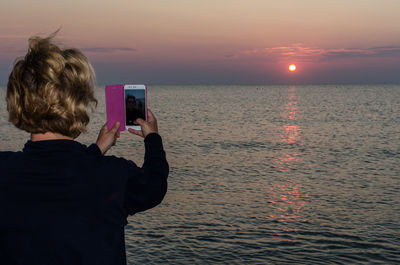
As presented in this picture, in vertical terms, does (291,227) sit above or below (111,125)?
below

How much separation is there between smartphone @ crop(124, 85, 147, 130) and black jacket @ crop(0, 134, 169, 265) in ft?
2.35

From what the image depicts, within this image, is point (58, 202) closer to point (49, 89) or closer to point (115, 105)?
point (49, 89)

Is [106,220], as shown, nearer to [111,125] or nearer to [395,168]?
[111,125]

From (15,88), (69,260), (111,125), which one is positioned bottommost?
(69,260)

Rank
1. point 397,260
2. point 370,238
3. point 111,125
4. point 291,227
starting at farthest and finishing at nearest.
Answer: point 291,227 < point 370,238 < point 397,260 < point 111,125

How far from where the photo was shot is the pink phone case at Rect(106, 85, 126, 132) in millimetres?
2729

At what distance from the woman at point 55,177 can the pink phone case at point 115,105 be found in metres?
0.63

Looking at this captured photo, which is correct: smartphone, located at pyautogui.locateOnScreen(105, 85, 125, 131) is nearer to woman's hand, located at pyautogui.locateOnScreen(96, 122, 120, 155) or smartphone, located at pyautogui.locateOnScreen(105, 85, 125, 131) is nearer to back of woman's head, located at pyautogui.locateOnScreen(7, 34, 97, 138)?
woman's hand, located at pyautogui.locateOnScreen(96, 122, 120, 155)

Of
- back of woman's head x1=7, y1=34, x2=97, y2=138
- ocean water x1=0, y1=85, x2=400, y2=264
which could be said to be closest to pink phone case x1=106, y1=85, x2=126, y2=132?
back of woman's head x1=7, y1=34, x2=97, y2=138

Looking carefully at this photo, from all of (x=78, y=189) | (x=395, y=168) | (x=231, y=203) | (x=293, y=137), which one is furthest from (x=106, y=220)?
(x=293, y=137)

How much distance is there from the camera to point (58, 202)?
77.4 inches

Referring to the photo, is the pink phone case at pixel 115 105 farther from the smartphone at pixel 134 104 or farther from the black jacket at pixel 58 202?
the black jacket at pixel 58 202

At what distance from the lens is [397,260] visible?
10.8m

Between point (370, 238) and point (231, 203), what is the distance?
17.5 ft
